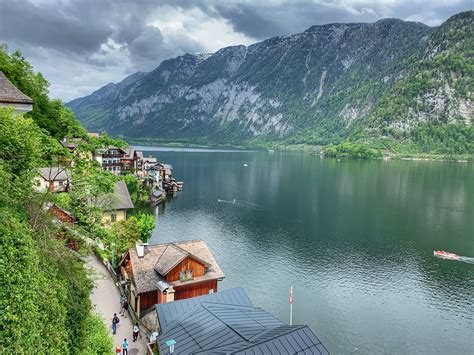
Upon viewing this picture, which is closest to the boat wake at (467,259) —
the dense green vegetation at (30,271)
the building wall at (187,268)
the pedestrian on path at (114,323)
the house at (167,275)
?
the house at (167,275)

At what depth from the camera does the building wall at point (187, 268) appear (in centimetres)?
3375

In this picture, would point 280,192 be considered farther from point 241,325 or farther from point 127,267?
point 241,325

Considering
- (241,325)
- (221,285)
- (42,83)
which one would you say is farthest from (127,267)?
(42,83)

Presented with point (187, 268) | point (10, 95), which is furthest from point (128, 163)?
point (10, 95)

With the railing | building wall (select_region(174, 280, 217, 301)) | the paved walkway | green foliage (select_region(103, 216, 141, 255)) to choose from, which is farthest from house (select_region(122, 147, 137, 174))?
building wall (select_region(174, 280, 217, 301))

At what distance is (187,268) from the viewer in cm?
3453

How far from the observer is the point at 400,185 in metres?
131

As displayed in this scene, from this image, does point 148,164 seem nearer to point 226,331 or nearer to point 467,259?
point 467,259

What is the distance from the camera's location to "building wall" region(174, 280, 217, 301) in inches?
1333

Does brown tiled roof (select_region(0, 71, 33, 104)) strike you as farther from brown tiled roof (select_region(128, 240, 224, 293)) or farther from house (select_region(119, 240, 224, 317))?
brown tiled roof (select_region(128, 240, 224, 293))

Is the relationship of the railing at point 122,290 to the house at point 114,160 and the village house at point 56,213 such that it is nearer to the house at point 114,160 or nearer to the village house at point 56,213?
the village house at point 56,213

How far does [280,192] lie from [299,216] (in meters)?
31.9

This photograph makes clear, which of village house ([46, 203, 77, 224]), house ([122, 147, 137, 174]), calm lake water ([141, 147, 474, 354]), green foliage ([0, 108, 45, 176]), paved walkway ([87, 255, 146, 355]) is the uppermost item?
green foliage ([0, 108, 45, 176])

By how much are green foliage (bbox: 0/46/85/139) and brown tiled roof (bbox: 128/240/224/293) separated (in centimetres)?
2609
